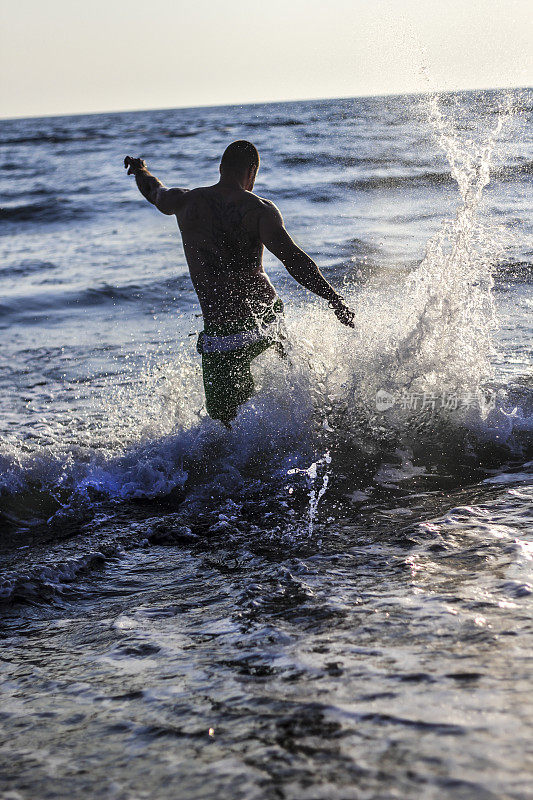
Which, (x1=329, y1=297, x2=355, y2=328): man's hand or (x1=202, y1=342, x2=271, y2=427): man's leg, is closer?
(x1=329, y1=297, x2=355, y2=328): man's hand

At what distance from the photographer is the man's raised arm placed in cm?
434

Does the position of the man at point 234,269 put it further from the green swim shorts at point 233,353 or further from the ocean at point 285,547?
the ocean at point 285,547

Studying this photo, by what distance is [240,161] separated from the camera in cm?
444

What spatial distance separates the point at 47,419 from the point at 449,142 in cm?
396

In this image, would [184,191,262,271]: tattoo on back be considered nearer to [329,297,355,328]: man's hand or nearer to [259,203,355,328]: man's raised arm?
[259,203,355,328]: man's raised arm

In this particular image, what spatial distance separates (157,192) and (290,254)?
3.86 ft

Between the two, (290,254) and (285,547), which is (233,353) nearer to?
(290,254)

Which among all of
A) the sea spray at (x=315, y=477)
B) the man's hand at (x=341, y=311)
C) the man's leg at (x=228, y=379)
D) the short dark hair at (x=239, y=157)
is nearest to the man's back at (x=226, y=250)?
the short dark hair at (x=239, y=157)

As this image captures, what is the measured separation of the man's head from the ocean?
918mm

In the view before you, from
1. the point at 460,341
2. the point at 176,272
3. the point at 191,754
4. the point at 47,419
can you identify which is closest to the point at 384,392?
the point at 460,341
